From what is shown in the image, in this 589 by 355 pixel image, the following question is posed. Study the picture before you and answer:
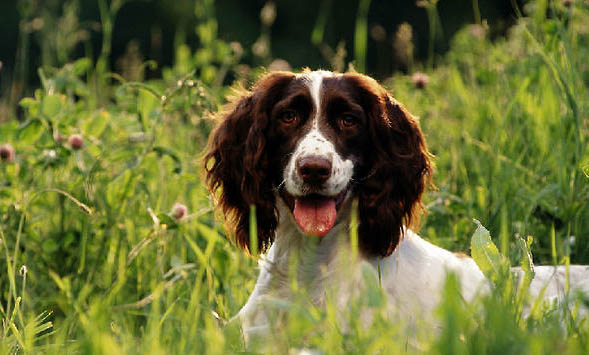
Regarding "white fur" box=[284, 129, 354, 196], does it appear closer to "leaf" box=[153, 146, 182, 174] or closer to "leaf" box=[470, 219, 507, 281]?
"leaf" box=[470, 219, 507, 281]

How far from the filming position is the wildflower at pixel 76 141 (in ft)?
11.5

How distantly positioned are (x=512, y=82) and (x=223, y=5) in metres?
12.0

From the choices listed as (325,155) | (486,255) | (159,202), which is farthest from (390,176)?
(159,202)

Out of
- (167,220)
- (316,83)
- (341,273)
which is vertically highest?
(316,83)

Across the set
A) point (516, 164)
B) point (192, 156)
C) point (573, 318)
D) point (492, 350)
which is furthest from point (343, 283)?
point (192, 156)

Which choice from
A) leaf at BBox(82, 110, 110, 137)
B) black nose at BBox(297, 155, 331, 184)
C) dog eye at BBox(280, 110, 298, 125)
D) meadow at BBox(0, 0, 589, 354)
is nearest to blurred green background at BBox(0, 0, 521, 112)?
meadow at BBox(0, 0, 589, 354)

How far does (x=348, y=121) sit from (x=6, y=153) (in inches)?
58.4

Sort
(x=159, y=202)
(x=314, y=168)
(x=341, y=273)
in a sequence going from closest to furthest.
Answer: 1. (x=314, y=168)
2. (x=341, y=273)
3. (x=159, y=202)

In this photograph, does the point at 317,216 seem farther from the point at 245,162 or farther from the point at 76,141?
the point at 76,141

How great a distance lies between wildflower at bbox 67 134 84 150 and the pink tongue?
4.06ft

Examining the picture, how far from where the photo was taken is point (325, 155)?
8.68 feet

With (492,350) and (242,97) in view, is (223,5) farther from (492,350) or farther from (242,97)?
(492,350)

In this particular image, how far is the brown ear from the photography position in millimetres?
2957

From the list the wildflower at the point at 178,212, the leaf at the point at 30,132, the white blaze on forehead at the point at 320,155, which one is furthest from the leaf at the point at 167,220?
the leaf at the point at 30,132
